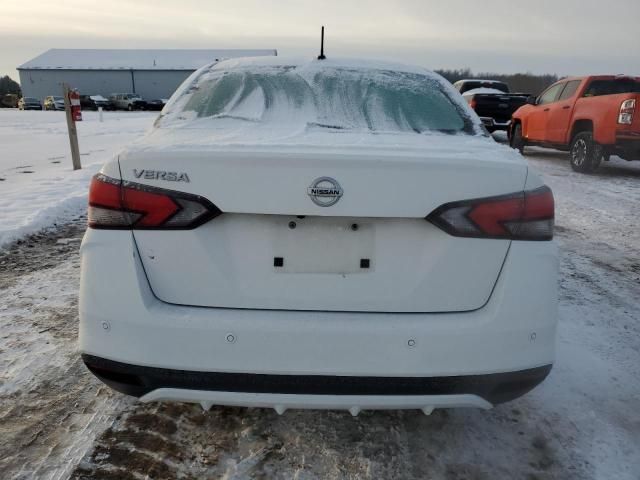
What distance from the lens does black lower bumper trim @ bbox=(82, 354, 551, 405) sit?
175 cm

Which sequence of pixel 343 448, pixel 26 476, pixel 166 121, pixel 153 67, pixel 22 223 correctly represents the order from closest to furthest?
pixel 26 476 → pixel 343 448 → pixel 166 121 → pixel 22 223 → pixel 153 67

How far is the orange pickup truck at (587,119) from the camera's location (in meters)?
9.06

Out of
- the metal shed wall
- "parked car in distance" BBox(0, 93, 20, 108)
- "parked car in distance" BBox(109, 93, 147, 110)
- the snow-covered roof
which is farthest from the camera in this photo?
"parked car in distance" BBox(0, 93, 20, 108)

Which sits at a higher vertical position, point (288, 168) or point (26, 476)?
point (288, 168)

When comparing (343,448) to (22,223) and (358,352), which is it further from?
(22,223)

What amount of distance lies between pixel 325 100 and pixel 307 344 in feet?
4.81

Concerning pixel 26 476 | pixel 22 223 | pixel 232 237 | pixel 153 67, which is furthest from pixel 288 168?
pixel 153 67

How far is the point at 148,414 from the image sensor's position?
7.62ft

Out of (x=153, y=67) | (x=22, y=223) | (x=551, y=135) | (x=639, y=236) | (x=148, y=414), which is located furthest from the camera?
(x=153, y=67)

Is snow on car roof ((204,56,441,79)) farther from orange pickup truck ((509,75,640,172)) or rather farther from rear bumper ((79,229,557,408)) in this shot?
orange pickup truck ((509,75,640,172))

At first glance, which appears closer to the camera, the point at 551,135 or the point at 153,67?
the point at 551,135

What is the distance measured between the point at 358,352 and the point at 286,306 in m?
→ 0.29

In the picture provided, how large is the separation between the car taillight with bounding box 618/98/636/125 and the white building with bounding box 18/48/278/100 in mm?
55574

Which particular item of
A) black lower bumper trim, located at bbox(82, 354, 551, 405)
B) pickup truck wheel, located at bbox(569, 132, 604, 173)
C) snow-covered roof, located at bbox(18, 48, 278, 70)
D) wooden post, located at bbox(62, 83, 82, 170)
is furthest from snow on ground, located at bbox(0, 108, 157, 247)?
snow-covered roof, located at bbox(18, 48, 278, 70)
